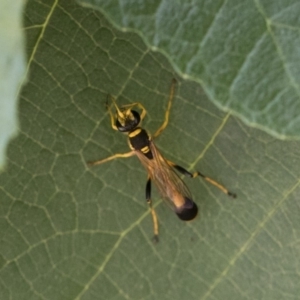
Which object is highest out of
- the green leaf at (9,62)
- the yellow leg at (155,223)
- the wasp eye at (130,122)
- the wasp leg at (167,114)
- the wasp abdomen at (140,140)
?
the green leaf at (9,62)

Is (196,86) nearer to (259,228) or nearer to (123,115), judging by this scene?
(123,115)

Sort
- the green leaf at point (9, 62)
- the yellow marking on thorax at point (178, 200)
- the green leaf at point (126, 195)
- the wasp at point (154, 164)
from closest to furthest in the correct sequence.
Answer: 1. the green leaf at point (9, 62)
2. the green leaf at point (126, 195)
3. the wasp at point (154, 164)
4. the yellow marking on thorax at point (178, 200)

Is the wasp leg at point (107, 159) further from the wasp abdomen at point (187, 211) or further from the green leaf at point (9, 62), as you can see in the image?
the green leaf at point (9, 62)

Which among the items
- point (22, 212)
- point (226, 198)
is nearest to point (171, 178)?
point (226, 198)

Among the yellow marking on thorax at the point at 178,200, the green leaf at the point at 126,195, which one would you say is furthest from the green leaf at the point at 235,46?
the yellow marking on thorax at the point at 178,200

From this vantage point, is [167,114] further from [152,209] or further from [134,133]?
[152,209]

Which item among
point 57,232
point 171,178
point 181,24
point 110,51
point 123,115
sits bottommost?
point 57,232

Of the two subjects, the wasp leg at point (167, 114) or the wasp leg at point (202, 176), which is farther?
the wasp leg at point (202, 176)

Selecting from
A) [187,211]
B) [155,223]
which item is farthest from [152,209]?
[187,211]
